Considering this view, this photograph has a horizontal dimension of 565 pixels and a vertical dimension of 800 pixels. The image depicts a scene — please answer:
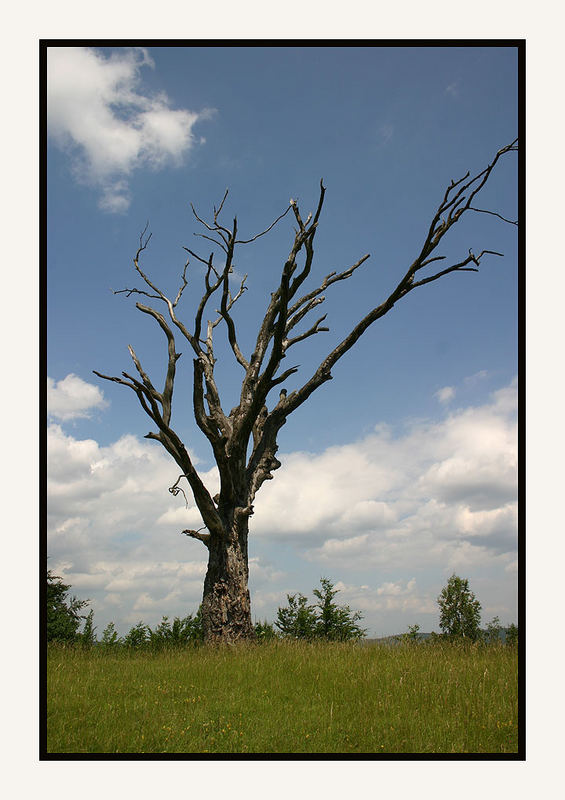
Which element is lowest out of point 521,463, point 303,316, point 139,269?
point 521,463

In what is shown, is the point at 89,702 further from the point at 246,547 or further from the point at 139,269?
the point at 139,269

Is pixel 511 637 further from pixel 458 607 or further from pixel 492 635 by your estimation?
pixel 458 607

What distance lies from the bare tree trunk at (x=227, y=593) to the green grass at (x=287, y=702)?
3.28 feet

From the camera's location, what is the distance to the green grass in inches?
236

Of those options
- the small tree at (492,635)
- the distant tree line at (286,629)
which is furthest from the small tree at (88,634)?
the small tree at (492,635)

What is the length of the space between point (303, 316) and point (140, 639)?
8.16m

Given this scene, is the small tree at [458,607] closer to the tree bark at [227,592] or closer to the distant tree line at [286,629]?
the distant tree line at [286,629]

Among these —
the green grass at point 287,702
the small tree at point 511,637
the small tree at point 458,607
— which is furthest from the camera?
the small tree at point 458,607

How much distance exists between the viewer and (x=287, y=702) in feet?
23.5

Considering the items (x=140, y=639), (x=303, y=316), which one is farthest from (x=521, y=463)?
(x=140, y=639)

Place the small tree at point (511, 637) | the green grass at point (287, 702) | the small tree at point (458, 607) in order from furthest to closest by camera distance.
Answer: the small tree at point (458, 607)
the small tree at point (511, 637)
the green grass at point (287, 702)

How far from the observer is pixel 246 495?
11.9 metres

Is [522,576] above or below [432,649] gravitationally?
above

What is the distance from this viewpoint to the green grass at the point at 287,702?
6000 millimetres
